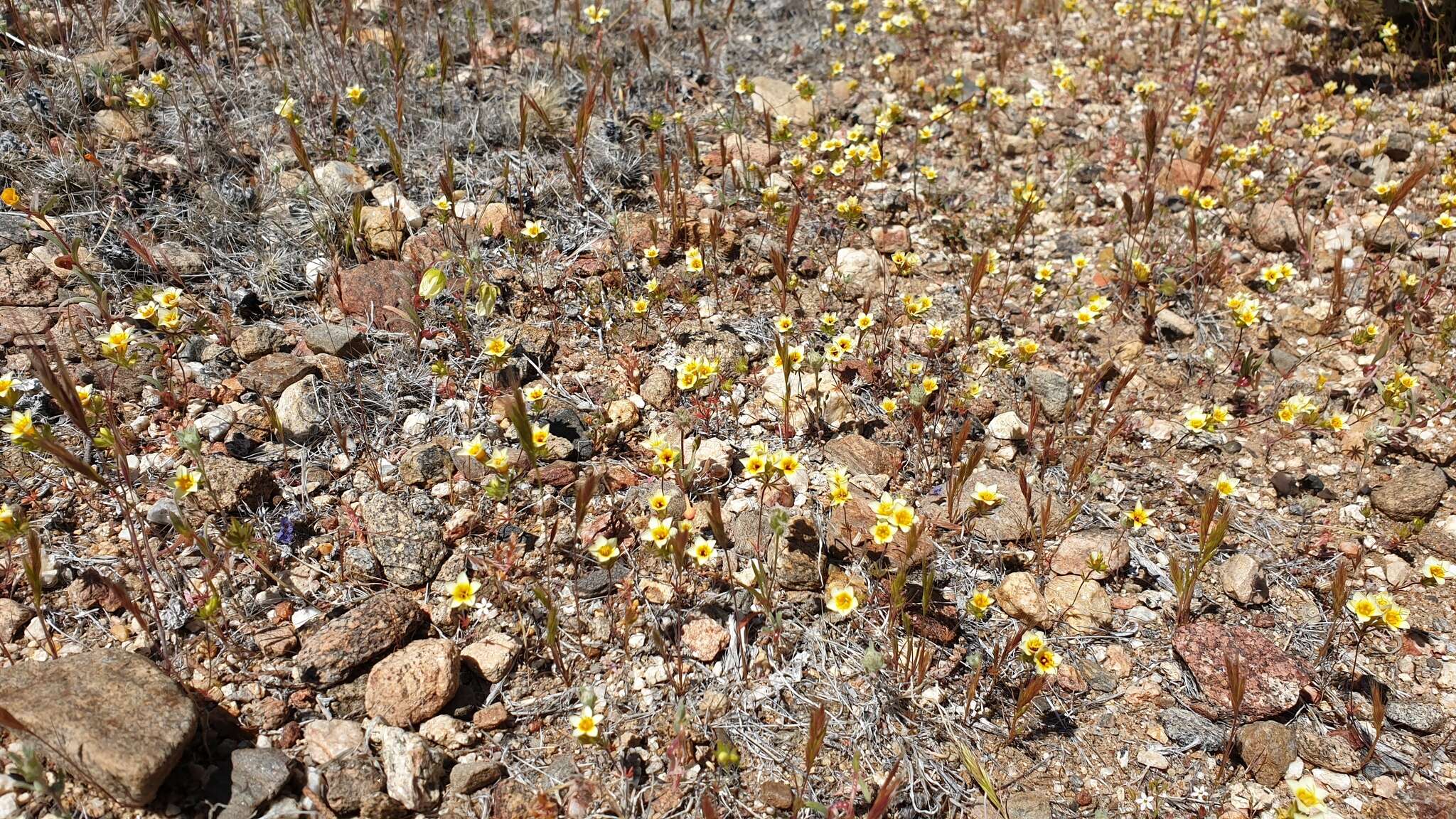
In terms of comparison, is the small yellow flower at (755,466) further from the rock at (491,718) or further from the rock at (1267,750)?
the rock at (1267,750)

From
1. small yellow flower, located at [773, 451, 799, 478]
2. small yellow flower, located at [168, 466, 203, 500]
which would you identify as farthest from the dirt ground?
small yellow flower, located at [168, 466, 203, 500]

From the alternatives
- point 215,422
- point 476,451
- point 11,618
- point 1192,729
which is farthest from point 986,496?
point 11,618

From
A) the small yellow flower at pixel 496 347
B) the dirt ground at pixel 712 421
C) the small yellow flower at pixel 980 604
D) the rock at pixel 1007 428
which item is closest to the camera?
the dirt ground at pixel 712 421

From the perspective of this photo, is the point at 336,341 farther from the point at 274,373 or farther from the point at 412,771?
the point at 412,771

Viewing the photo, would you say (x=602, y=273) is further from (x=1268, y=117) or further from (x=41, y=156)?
(x=1268, y=117)

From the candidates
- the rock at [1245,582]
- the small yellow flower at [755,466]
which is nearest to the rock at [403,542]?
the small yellow flower at [755,466]

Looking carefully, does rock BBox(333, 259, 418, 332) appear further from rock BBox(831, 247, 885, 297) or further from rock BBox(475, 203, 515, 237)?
rock BBox(831, 247, 885, 297)
